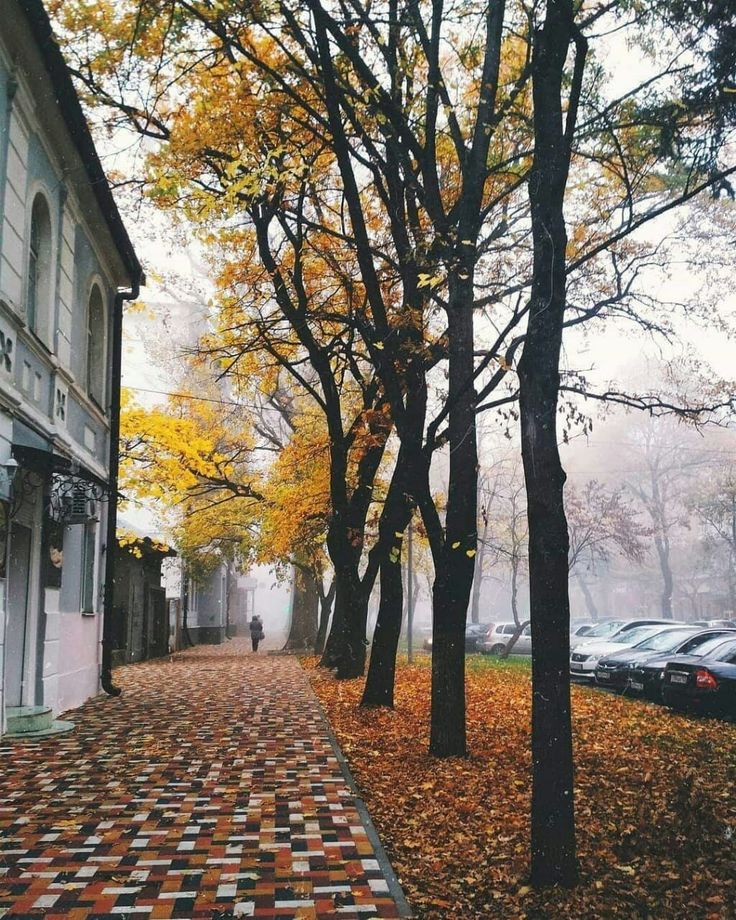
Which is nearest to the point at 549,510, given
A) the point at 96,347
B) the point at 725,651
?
the point at 725,651

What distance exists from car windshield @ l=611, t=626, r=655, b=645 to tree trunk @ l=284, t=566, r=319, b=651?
43.3ft

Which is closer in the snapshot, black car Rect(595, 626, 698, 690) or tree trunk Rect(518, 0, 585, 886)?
tree trunk Rect(518, 0, 585, 886)

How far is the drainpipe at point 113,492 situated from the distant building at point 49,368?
0.14m

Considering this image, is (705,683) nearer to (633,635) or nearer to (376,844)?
(633,635)

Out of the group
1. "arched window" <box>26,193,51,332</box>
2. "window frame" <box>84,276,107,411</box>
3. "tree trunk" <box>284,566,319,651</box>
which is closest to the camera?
"arched window" <box>26,193,51,332</box>

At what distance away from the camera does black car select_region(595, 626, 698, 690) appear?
17.3 meters

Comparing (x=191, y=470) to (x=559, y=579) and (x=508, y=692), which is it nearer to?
(x=508, y=692)

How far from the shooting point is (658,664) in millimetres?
15961

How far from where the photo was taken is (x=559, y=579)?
5.50m

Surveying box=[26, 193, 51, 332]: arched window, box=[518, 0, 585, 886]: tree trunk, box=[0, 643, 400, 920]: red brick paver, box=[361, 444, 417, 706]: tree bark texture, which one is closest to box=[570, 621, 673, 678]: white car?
box=[361, 444, 417, 706]: tree bark texture

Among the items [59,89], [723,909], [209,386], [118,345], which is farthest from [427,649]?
[723,909]

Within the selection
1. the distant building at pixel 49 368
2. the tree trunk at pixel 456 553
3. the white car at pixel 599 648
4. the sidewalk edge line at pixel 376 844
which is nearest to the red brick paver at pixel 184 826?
the sidewalk edge line at pixel 376 844

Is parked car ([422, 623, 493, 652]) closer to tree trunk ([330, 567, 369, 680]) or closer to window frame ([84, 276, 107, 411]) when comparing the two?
tree trunk ([330, 567, 369, 680])

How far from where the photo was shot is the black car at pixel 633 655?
682 inches
